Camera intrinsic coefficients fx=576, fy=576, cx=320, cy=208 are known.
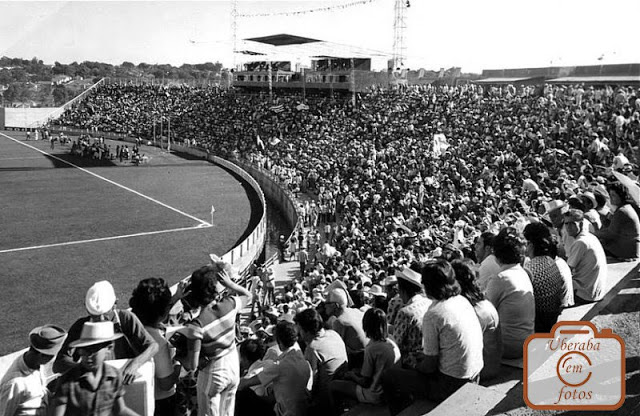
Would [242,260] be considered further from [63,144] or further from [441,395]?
[63,144]

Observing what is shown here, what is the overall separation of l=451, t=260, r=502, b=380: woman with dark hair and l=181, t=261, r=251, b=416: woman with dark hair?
2122 mm

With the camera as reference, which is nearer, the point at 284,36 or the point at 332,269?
the point at 332,269

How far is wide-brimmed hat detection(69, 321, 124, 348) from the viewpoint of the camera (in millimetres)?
3828

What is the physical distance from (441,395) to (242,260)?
16.6 metres

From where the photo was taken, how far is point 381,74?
5728cm

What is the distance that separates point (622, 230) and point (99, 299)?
24.4 ft

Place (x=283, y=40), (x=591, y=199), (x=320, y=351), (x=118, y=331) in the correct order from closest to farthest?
(x=118, y=331)
(x=320, y=351)
(x=591, y=199)
(x=283, y=40)

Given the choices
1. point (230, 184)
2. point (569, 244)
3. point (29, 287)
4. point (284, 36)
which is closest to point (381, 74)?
point (284, 36)

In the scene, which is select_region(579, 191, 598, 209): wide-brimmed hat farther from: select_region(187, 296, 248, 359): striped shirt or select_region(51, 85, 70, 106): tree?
select_region(51, 85, 70, 106): tree

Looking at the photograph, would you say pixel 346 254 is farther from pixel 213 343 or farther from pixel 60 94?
pixel 60 94

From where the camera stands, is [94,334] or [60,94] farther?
[60,94]

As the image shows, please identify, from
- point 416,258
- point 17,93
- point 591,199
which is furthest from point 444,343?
point 17,93

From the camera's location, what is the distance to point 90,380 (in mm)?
3863

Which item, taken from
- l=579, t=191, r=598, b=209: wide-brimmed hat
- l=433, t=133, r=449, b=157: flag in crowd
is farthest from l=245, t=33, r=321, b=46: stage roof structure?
l=579, t=191, r=598, b=209: wide-brimmed hat
